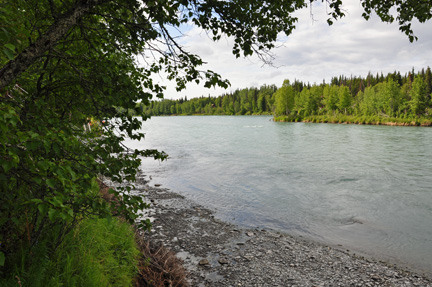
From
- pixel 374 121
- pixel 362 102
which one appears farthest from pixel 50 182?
pixel 362 102

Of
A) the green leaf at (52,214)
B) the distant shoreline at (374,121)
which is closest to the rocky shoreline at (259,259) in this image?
the green leaf at (52,214)

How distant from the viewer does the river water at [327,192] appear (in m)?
10.1

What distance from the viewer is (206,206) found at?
1295 cm

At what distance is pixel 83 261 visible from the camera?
4457mm

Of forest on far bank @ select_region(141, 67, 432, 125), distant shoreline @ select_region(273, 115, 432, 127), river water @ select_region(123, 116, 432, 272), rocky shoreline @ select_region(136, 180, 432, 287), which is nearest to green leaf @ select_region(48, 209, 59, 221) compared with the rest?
rocky shoreline @ select_region(136, 180, 432, 287)

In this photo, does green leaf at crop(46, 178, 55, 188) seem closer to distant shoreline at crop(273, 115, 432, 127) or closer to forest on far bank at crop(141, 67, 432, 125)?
forest on far bank at crop(141, 67, 432, 125)

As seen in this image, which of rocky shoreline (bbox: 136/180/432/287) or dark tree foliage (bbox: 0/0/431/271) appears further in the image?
rocky shoreline (bbox: 136/180/432/287)

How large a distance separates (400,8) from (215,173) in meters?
16.8

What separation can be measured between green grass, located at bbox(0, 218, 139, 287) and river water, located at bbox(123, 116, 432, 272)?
6.10 m

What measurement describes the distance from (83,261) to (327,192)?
14.0 metres

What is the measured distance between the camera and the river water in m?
10.1

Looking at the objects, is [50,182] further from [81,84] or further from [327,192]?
[327,192]

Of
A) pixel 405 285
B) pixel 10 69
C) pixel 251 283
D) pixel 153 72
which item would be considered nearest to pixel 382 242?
pixel 405 285

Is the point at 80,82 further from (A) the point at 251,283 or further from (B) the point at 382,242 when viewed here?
(B) the point at 382,242
